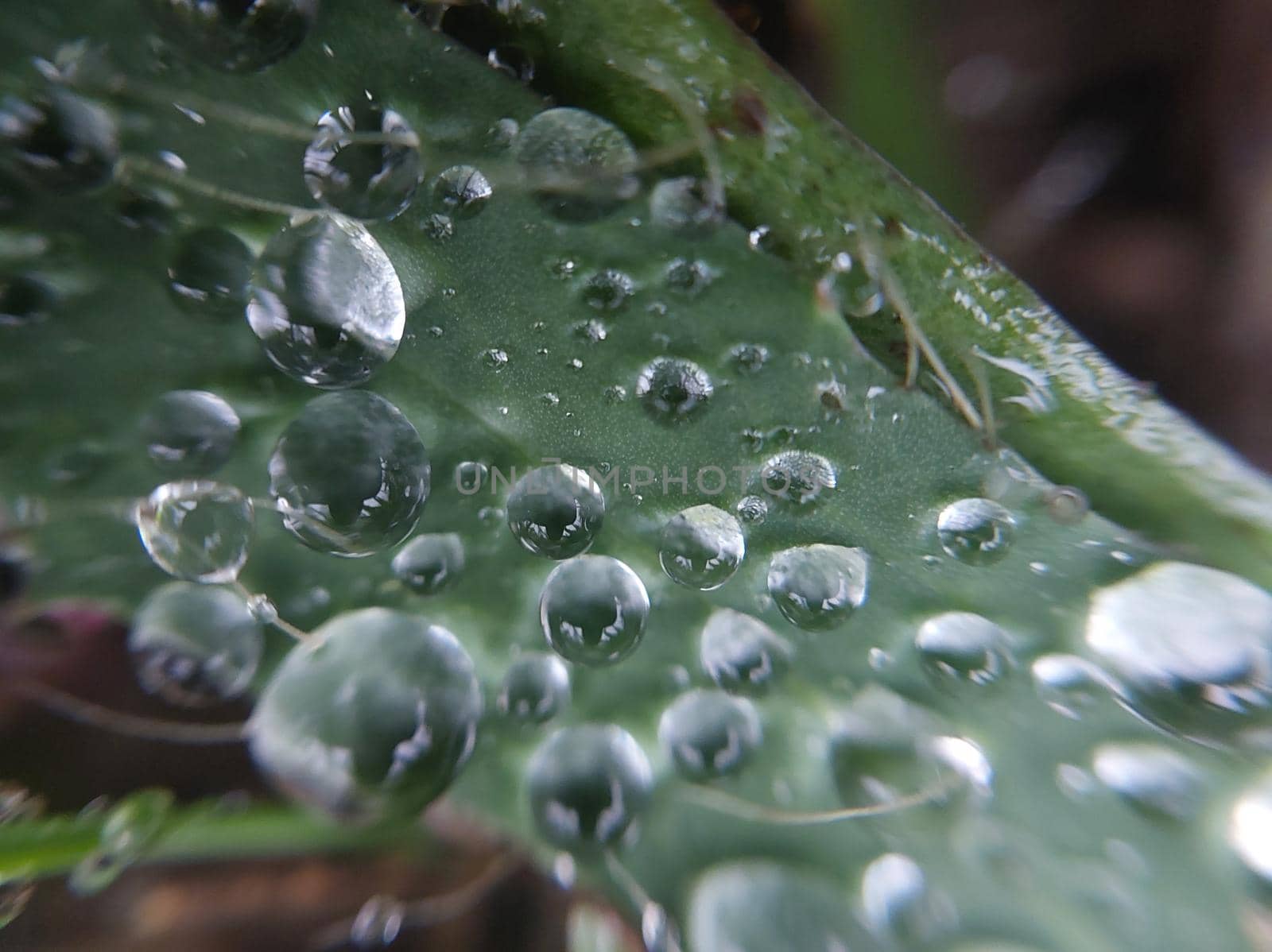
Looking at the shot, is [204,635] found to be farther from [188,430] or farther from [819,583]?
[819,583]

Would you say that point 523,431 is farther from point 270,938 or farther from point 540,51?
point 270,938

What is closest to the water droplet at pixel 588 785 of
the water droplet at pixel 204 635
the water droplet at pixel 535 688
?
the water droplet at pixel 535 688

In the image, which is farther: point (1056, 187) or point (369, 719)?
point (1056, 187)

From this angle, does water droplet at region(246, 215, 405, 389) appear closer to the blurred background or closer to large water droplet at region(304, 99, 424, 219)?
large water droplet at region(304, 99, 424, 219)

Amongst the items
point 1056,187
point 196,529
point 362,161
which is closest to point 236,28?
point 362,161

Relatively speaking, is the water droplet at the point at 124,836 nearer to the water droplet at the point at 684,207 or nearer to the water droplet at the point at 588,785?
the water droplet at the point at 588,785

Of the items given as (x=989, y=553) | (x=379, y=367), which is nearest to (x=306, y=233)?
(x=379, y=367)
